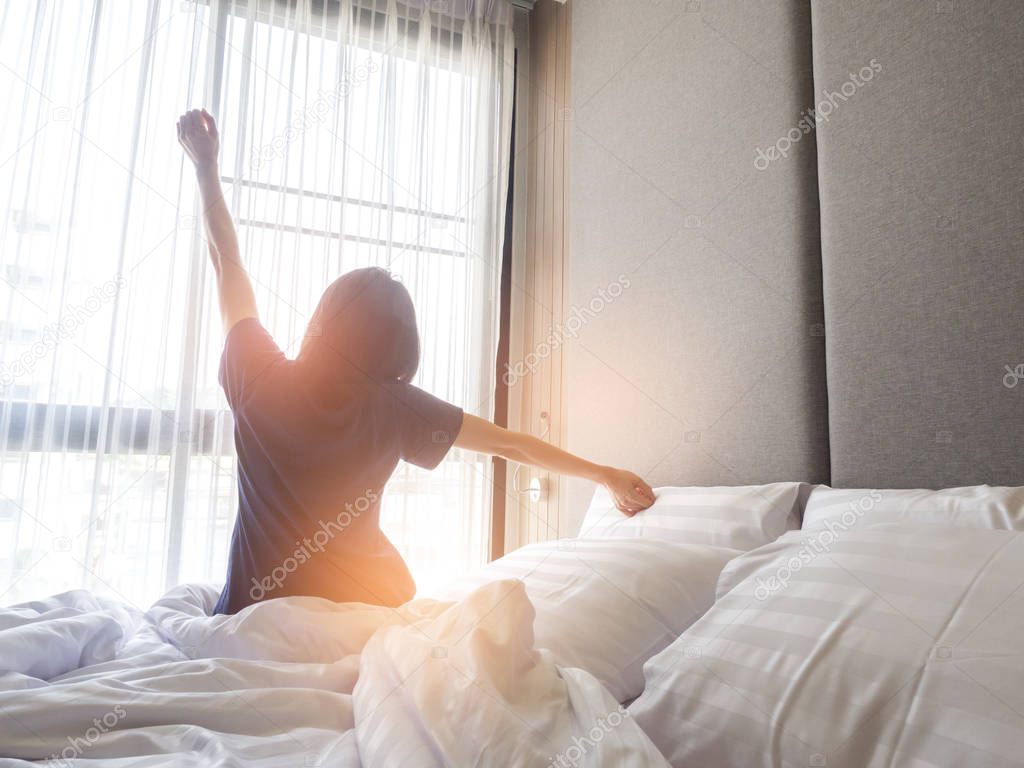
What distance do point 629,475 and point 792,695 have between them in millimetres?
951

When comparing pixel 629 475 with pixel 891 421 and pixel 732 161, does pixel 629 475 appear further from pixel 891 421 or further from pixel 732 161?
pixel 732 161

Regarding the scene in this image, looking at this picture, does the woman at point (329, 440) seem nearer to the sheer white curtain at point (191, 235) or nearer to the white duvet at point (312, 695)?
the white duvet at point (312, 695)

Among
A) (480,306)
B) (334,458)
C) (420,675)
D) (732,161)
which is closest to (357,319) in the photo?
(334,458)

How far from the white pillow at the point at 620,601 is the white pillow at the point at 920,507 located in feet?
0.58

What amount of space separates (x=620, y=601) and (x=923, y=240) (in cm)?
77

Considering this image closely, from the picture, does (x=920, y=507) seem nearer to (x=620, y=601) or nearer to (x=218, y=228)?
(x=620, y=601)

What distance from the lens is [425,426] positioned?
149 centimetres

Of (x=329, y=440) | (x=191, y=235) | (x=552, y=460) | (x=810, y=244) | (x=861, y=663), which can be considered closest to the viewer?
(x=861, y=663)

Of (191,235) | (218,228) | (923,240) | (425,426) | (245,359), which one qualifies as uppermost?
(191,235)

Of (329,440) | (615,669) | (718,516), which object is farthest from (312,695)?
(718,516)

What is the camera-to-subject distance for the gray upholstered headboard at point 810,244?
3.64 feet

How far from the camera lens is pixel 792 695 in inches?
28.3

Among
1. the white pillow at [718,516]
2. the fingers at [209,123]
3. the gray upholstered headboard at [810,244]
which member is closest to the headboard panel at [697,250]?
the gray upholstered headboard at [810,244]

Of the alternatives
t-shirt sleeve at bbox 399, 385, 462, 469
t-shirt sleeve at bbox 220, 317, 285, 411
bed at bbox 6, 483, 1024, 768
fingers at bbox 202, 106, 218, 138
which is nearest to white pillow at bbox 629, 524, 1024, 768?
bed at bbox 6, 483, 1024, 768
